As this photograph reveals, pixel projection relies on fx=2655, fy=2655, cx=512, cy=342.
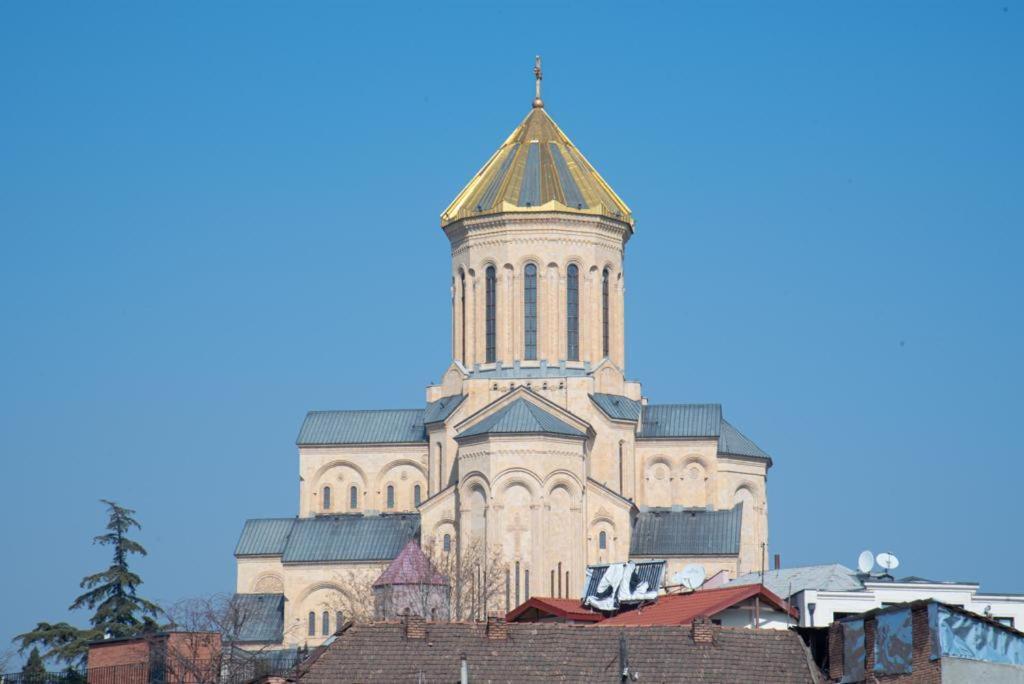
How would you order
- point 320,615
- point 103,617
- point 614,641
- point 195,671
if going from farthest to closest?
point 320,615 < point 103,617 < point 195,671 < point 614,641

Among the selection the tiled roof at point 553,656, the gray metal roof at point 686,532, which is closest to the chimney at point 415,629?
the tiled roof at point 553,656

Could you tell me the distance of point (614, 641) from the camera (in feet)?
149

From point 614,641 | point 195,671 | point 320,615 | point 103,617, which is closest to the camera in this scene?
point 614,641

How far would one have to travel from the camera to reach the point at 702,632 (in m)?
45.3

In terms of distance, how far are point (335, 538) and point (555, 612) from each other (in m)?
32.5

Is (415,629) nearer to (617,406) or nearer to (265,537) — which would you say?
(617,406)

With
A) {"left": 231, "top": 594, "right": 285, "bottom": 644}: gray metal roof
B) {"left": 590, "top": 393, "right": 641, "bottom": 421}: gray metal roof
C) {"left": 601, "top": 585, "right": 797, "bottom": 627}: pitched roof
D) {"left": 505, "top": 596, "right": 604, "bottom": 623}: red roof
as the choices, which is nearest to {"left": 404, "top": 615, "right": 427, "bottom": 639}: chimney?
{"left": 601, "top": 585, "right": 797, "bottom": 627}: pitched roof

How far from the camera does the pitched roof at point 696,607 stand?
50737mm

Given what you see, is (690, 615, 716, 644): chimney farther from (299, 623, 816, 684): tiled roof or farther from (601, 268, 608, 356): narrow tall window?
(601, 268, 608, 356): narrow tall window

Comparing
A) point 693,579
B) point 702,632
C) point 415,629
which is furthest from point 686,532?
point 415,629

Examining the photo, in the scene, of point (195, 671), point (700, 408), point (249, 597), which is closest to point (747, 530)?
point (700, 408)

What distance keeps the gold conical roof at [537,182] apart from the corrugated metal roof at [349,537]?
1030cm

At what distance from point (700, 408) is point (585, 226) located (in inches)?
308

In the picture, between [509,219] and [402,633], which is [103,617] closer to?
[509,219]
